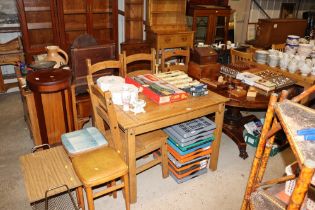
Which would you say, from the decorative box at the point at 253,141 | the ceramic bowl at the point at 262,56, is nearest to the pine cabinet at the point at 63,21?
the ceramic bowl at the point at 262,56

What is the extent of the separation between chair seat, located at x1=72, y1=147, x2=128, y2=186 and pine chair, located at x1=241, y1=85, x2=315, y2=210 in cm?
79

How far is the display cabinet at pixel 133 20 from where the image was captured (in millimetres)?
4188

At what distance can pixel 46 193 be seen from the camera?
1530 mm

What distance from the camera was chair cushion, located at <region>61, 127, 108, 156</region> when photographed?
1.75 m

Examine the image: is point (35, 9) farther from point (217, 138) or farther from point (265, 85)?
point (265, 85)

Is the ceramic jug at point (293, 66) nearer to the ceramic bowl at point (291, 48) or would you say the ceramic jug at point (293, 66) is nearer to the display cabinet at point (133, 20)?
the ceramic bowl at point (291, 48)

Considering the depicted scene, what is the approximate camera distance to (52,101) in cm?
234

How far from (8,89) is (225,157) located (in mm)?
3268

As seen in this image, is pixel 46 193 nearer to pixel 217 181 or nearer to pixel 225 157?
pixel 217 181

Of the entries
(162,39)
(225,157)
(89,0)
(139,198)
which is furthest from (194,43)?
(139,198)

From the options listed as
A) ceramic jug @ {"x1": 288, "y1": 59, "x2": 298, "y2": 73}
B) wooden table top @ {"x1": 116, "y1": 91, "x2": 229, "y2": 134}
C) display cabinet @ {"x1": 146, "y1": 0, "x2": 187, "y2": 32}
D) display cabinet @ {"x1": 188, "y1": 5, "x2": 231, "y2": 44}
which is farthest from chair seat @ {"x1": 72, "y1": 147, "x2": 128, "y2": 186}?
display cabinet @ {"x1": 188, "y1": 5, "x2": 231, "y2": 44}

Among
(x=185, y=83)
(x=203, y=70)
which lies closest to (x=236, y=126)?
(x=203, y=70)

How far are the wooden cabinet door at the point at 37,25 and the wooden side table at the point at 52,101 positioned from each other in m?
1.67

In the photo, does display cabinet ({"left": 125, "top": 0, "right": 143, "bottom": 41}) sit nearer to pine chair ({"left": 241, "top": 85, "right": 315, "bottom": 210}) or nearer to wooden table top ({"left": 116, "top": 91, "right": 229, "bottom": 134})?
wooden table top ({"left": 116, "top": 91, "right": 229, "bottom": 134})
